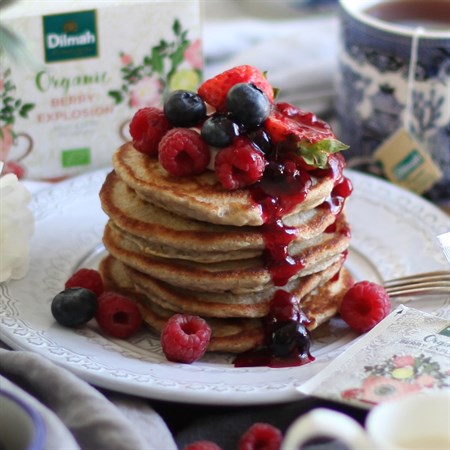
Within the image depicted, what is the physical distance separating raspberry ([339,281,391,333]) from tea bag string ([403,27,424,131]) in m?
0.77

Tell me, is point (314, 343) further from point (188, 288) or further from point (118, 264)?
point (118, 264)

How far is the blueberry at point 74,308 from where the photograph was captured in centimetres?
178

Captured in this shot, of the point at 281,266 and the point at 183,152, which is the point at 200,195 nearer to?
the point at 183,152

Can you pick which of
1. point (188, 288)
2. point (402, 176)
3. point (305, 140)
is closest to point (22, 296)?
point (188, 288)

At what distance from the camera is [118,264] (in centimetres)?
198

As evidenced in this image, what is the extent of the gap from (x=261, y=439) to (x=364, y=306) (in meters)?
0.48

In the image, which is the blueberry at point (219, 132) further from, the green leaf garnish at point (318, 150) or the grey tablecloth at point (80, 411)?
the grey tablecloth at point (80, 411)

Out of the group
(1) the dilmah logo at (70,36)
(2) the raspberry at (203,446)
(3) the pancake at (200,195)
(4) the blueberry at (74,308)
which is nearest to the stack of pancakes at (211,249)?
(3) the pancake at (200,195)

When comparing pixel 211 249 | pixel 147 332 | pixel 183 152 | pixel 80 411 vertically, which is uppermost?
pixel 183 152

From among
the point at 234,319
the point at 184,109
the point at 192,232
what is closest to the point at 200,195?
the point at 192,232

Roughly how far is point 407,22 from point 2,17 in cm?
115

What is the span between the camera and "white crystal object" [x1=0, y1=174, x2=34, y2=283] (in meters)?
1.90

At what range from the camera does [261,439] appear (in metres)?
1.44

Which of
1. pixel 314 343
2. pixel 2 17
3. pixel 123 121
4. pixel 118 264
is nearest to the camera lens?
pixel 314 343
